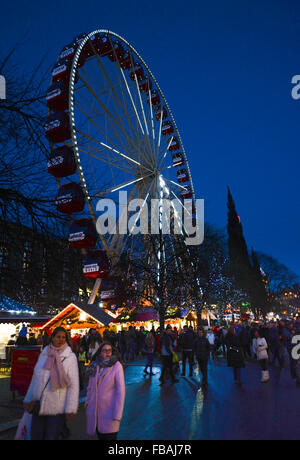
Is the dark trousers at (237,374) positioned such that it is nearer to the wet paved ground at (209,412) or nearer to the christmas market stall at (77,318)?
the wet paved ground at (209,412)

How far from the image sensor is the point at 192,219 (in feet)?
103

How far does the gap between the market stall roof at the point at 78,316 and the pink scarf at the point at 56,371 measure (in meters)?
12.4

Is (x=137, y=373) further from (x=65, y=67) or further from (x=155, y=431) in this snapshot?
(x=65, y=67)

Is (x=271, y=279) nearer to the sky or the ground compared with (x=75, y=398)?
nearer to the sky

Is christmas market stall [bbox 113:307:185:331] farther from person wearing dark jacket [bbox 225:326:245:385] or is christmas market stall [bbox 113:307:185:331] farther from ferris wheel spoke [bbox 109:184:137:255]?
person wearing dark jacket [bbox 225:326:245:385]

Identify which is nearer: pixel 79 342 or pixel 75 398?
pixel 75 398

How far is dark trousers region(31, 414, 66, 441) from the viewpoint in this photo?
13.0 feet

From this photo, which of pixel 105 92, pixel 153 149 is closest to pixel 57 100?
pixel 105 92

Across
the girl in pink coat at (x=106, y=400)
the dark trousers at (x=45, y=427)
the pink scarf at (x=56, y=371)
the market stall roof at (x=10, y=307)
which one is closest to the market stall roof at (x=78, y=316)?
the market stall roof at (x=10, y=307)

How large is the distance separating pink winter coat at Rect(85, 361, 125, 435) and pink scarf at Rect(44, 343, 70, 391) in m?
0.45

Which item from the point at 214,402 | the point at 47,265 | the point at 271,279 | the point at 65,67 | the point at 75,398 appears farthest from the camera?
the point at 271,279

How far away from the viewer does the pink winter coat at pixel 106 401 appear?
4.17 m
